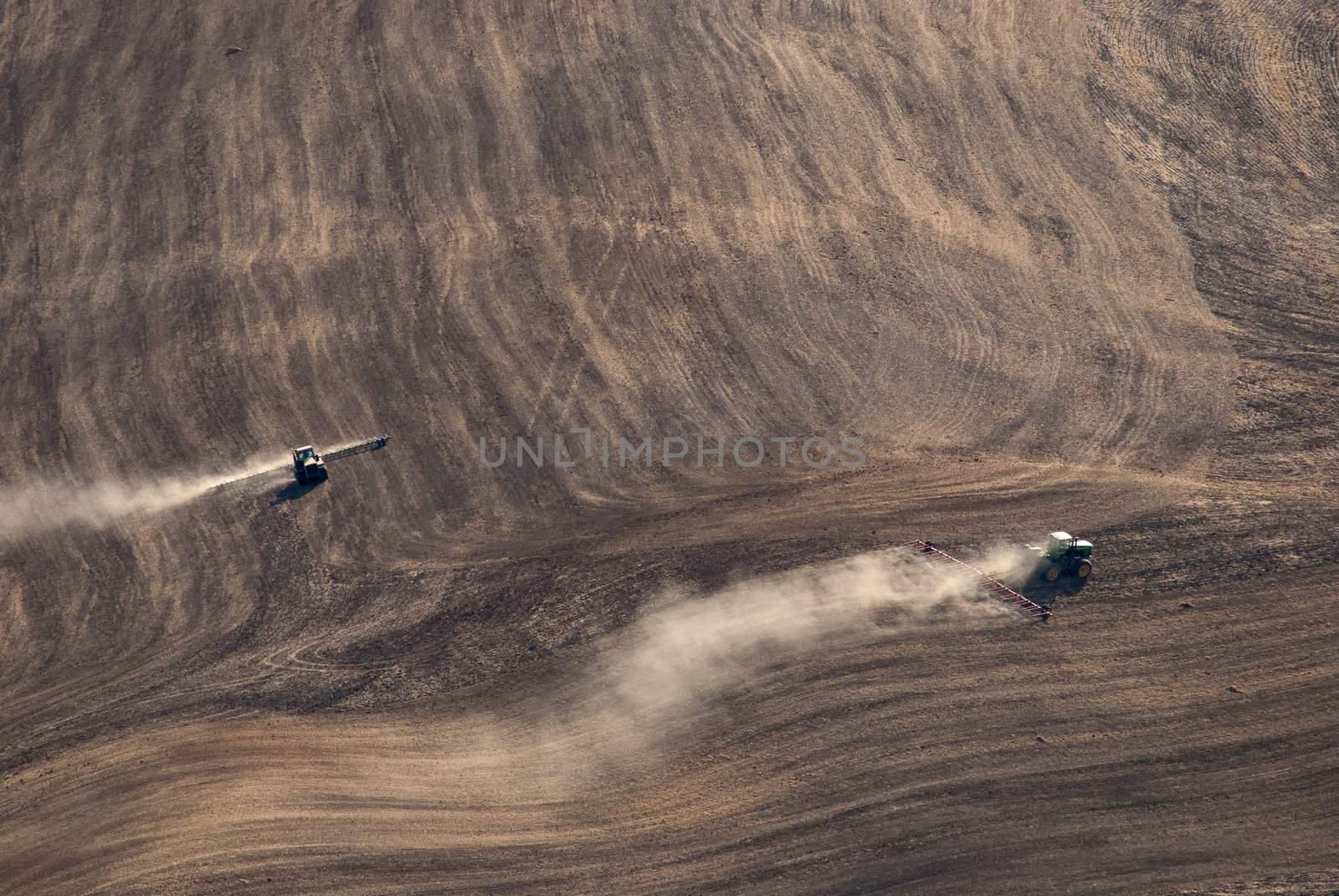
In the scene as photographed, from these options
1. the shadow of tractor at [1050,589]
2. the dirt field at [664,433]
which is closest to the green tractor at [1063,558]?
the shadow of tractor at [1050,589]

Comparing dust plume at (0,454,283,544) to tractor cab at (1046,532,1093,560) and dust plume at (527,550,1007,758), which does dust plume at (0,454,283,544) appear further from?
tractor cab at (1046,532,1093,560)

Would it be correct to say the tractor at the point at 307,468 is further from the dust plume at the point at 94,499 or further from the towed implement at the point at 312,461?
the dust plume at the point at 94,499

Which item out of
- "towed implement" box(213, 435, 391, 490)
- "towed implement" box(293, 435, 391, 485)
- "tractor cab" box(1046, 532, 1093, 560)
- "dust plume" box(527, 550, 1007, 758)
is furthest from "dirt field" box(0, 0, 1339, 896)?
"tractor cab" box(1046, 532, 1093, 560)

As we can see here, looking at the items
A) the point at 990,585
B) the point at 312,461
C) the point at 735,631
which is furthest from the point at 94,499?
the point at 990,585

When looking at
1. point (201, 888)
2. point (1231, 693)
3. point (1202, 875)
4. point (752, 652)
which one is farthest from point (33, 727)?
point (1231, 693)

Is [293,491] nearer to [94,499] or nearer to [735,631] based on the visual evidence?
[94,499]

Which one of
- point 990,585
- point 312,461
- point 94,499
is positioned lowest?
point 990,585

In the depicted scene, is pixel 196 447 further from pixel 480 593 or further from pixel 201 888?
pixel 201 888
